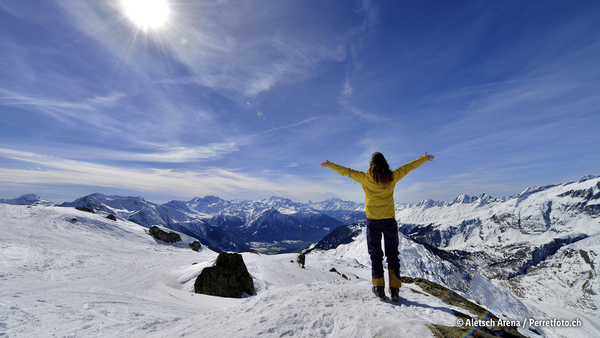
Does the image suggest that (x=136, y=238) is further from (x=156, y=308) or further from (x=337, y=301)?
(x=337, y=301)

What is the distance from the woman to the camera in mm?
6270

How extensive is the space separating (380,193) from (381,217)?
0.70 metres

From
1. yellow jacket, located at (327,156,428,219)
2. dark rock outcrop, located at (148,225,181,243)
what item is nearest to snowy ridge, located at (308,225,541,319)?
dark rock outcrop, located at (148,225,181,243)

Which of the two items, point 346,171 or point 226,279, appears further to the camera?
point 226,279

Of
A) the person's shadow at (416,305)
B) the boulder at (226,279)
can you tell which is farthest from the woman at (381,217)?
the boulder at (226,279)

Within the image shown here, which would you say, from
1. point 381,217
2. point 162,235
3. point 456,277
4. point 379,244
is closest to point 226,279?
point 379,244

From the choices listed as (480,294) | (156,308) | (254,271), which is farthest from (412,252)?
(156,308)

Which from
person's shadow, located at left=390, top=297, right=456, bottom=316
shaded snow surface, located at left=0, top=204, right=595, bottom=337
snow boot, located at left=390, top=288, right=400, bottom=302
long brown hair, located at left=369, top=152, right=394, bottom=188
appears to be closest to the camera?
shaded snow surface, located at left=0, top=204, right=595, bottom=337

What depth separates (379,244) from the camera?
21.6 ft

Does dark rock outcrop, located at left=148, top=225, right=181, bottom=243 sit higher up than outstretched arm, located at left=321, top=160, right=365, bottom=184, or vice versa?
outstretched arm, located at left=321, top=160, right=365, bottom=184

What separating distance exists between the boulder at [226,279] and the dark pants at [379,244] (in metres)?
11.4

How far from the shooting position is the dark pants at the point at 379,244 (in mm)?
6332

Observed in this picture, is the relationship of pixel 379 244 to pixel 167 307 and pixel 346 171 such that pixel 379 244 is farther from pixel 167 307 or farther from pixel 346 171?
pixel 167 307

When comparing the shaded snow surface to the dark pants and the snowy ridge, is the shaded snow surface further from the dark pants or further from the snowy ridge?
the snowy ridge
